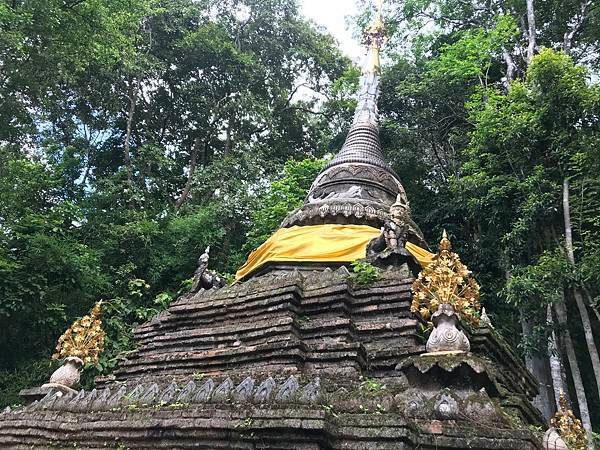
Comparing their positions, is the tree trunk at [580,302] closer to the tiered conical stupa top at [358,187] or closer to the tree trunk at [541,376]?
the tree trunk at [541,376]

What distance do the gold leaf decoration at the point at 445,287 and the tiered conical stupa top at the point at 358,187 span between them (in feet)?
8.51

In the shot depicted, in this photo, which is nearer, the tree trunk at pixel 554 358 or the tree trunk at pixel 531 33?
the tree trunk at pixel 554 358

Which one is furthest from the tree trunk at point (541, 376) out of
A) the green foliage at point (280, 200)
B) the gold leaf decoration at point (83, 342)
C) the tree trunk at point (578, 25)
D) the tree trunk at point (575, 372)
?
the tree trunk at point (578, 25)

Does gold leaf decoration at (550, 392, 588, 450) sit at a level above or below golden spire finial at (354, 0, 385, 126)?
below

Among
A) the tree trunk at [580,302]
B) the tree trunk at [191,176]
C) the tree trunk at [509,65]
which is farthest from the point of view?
the tree trunk at [191,176]

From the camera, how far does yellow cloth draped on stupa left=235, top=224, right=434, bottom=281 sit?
25.4ft

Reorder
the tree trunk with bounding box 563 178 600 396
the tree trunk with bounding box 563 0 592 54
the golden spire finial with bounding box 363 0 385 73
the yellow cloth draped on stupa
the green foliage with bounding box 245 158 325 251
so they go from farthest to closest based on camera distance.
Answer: the green foliage with bounding box 245 158 325 251, the tree trunk with bounding box 563 0 592 54, the golden spire finial with bounding box 363 0 385 73, the tree trunk with bounding box 563 178 600 396, the yellow cloth draped on stupa

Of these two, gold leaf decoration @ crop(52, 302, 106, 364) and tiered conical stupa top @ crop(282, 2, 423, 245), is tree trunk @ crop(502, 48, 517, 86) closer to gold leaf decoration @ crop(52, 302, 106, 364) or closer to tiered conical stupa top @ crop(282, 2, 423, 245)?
Answer: tiered conical stupa top @ crop(282, 2, 423, 245)

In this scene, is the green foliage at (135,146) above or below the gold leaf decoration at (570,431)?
above

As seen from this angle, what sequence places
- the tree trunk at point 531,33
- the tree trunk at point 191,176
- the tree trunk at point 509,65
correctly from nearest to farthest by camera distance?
the tree trunk at point 531,33
the tree trunk at point 509,65
the tree trunk at point 191,176

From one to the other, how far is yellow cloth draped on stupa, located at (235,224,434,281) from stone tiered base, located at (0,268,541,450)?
110 cm

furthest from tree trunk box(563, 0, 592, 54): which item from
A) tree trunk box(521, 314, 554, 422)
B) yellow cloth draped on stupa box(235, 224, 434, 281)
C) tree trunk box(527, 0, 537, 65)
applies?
yellow cloth draped on stupa box(235, 224, 434, 281)

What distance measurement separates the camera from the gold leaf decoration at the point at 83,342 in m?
6.89

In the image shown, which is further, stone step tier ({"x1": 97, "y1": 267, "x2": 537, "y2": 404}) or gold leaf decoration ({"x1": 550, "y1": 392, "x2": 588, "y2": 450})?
gold leaf decoration ({"x1": 550, "y1": 392, "x2": 588, "y2": 450})
